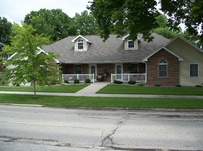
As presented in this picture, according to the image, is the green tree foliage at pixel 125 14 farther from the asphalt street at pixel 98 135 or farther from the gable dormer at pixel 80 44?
the gable dormer at pixel 80 44

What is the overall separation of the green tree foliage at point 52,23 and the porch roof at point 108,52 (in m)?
25.9

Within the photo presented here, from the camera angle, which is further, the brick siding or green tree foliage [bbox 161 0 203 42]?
the brick siding

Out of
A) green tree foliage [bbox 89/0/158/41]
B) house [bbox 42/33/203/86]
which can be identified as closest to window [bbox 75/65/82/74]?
house [bbox 42/33/203/86]

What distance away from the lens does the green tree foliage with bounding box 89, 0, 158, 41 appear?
18.1 m

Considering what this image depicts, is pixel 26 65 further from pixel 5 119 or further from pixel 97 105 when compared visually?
pixel 5 119

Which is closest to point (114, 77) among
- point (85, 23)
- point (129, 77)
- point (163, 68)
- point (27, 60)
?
point (129, 77)

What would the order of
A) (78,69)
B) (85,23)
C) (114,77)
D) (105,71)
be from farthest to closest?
(85,23), (78,69), (105,71), (114,77)

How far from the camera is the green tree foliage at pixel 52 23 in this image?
60.0 metres

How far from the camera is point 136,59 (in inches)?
1183

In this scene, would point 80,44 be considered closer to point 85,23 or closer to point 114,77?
point 114,77

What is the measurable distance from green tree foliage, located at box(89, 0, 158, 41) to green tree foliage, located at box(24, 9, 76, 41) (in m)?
39.2

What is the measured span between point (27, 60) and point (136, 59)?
15.1 m

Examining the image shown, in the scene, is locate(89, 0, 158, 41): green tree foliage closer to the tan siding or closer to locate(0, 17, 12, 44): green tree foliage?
the tan siding

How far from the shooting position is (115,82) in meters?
29.0
